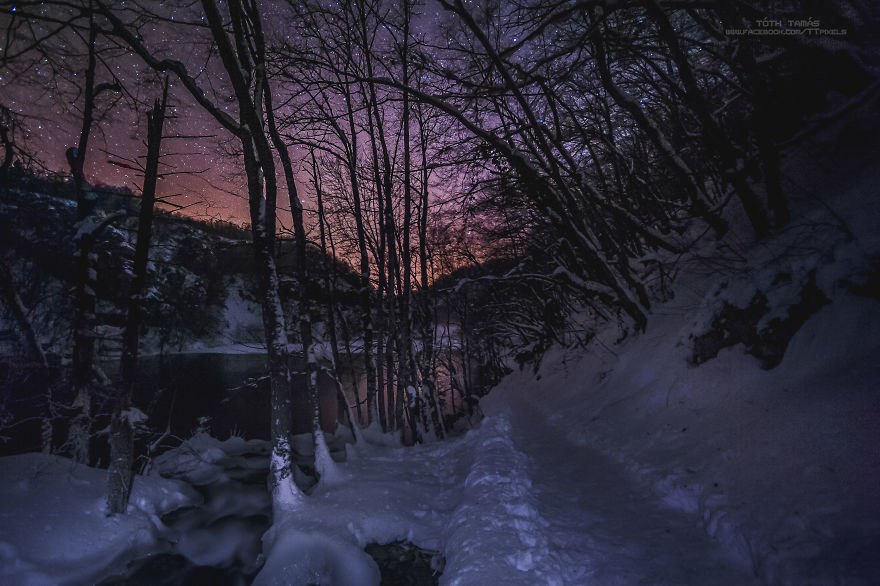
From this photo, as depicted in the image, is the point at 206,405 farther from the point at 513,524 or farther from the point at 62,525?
the point at 513,524

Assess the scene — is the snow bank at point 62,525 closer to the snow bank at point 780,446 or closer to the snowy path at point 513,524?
the snowy path at point 513,524

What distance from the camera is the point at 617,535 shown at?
2.83 m

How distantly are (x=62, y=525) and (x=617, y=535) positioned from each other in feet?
23.9

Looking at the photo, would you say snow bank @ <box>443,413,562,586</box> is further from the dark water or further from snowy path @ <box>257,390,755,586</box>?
the dark water

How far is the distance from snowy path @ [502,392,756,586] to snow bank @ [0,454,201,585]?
611 cm

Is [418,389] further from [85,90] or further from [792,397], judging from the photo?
[85,90]

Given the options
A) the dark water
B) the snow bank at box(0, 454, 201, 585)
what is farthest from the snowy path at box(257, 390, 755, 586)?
the dark water

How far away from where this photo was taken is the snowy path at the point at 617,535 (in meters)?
2.28

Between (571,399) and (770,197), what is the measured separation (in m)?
5.71

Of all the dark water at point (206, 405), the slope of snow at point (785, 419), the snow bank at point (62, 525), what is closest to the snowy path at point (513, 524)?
the slope of snow at point (785, 419)

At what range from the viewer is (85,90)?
7.46m

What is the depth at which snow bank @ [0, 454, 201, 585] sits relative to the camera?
4.11m

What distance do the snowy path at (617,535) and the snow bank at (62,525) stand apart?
6.11 meters

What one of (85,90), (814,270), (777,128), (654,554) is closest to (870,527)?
(654,554)
